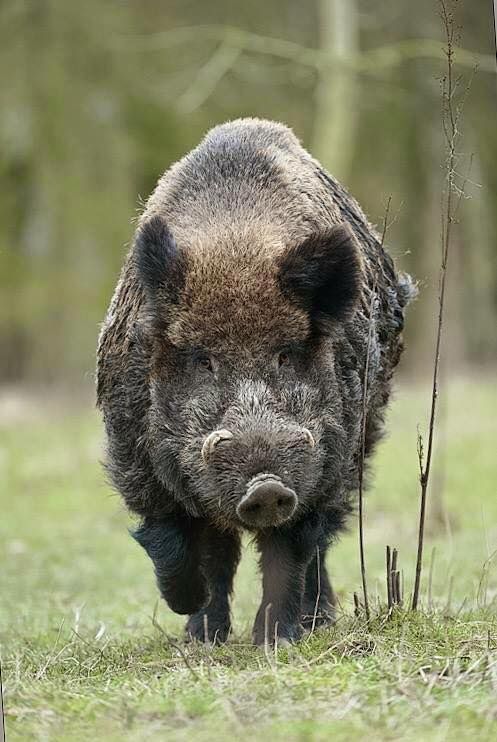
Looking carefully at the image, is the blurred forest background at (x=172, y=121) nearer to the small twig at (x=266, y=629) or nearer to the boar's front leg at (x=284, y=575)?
the boar's front leg at (x=284, y=575)

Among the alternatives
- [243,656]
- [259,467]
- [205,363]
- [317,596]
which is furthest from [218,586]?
[259,467]

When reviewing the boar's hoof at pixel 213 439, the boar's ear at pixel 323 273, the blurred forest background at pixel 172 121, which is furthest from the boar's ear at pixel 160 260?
the blurred forest background at pixel 172 121

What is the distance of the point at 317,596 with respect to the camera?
225 inches

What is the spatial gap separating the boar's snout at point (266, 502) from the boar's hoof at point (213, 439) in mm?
226

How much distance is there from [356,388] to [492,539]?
3.27m

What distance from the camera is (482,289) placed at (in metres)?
12.7

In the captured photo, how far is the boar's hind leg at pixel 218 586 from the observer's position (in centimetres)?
586

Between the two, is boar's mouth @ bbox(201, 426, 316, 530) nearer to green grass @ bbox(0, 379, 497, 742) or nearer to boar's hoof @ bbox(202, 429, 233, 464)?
boar's hoof @ bbox(202, 429, 233, 464)

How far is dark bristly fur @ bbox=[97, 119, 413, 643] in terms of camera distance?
190 inches

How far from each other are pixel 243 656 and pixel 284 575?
1.48 feet

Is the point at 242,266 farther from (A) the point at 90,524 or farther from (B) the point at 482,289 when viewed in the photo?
(B) the point at 482,289

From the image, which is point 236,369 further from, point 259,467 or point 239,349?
point 259,467

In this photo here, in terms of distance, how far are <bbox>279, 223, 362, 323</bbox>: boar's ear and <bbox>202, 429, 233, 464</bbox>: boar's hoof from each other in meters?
0.67

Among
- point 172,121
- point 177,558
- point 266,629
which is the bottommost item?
point 266,629
